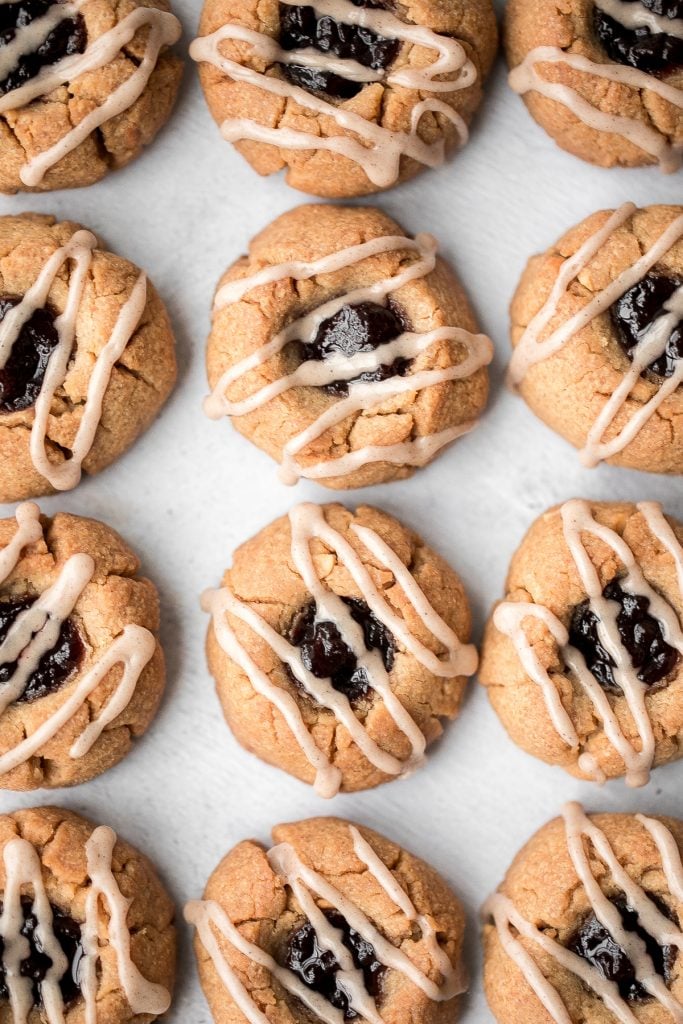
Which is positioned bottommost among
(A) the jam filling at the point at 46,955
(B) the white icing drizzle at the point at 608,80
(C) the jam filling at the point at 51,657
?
(A) the jam filling at the point at 46,955

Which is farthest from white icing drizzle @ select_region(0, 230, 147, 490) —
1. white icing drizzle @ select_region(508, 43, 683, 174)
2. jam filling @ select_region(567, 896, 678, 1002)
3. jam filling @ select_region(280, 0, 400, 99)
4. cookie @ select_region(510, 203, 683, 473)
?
jam filling @ select_region(567, 896, 678, 1002)

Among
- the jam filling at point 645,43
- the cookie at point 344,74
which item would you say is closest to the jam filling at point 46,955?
the cookie at point 344,74

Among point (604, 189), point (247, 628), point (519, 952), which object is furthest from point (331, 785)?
point (604, 189)

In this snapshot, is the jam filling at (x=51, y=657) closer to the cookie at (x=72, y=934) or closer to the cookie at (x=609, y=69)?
the cookie at (x=72, y=934)

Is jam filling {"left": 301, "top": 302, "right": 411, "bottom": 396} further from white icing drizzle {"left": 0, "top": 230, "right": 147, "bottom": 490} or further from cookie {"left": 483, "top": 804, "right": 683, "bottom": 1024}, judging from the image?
cookie {"left": 483, "top": 804, "right": 683, "bottom": 1024}

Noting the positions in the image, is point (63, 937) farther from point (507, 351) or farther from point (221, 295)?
point (507, 351)

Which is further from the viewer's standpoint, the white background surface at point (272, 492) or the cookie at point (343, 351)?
the white background surface at point (272, 492)
